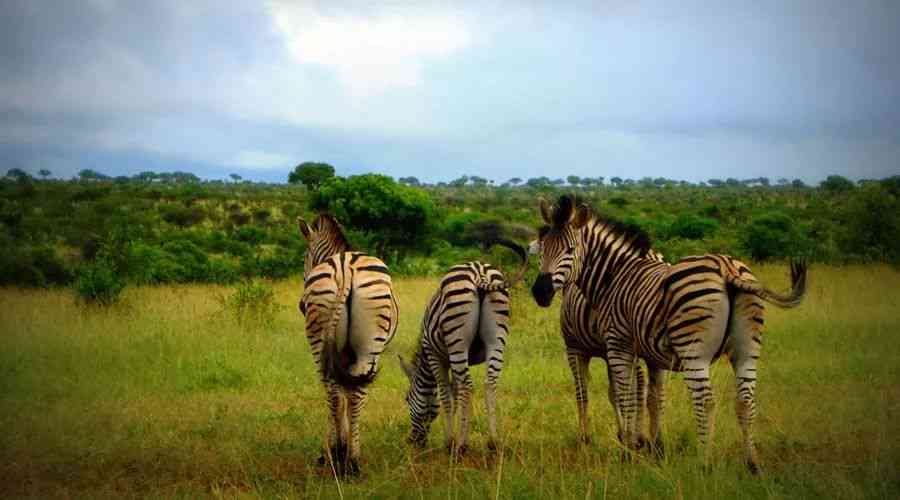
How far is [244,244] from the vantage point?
1256 inches

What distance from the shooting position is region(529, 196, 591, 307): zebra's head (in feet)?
22.8

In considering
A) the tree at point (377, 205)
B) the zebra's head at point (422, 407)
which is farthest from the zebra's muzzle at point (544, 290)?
the tree at point (377, 205)

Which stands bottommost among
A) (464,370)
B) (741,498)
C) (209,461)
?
(209,461)

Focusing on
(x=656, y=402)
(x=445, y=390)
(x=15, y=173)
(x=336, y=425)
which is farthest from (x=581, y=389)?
(x=15, y=173)

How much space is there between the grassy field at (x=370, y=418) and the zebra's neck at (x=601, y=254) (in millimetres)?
1598

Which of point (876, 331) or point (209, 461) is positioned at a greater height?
point (876, 331)

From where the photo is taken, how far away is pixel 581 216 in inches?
282

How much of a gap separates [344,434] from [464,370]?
1.31 m

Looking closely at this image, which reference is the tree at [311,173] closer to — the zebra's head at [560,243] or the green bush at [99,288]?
the green bush at [99,288]

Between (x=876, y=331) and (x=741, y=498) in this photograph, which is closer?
(x=741, y=498)

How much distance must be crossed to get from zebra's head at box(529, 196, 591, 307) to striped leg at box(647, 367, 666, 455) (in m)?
1.38

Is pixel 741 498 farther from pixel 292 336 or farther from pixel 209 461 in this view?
pixel 292 336

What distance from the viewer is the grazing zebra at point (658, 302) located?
19.4 ft

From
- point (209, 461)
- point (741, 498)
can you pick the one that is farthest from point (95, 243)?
point (741, 498)
